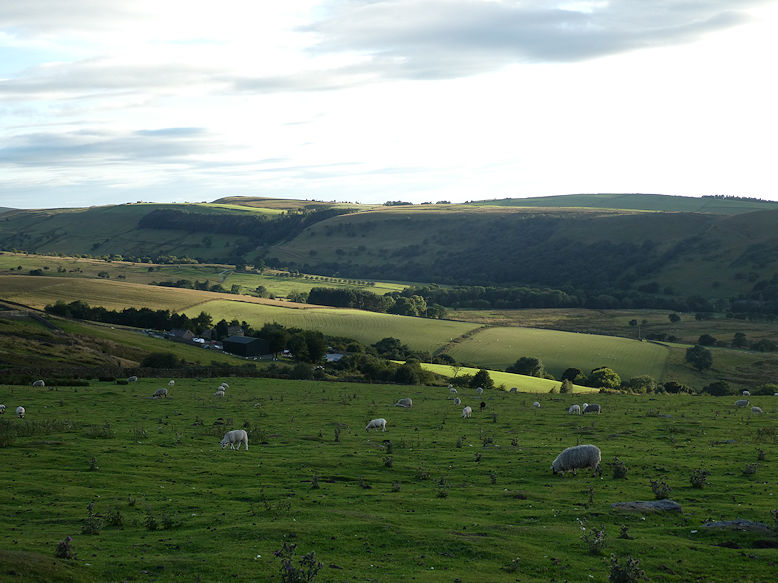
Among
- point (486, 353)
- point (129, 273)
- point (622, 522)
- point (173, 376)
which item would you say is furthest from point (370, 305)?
point (622, 522)

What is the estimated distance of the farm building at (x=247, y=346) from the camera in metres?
93.9

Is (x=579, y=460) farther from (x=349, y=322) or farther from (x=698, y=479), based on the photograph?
(x=349, y=322)

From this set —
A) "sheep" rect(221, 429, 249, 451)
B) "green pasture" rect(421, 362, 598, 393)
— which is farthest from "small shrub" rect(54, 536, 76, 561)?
"green pasture" rect(421, 362, 598, 393)

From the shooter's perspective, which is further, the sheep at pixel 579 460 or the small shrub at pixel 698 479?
the sheep at pixel 579 460

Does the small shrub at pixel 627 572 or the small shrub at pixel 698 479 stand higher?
the small shrub at pixel 627 572

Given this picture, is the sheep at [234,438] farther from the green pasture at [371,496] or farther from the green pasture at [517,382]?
the green pasture at [517,382]

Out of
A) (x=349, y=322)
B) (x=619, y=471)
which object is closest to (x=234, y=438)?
(x=619, y=471)

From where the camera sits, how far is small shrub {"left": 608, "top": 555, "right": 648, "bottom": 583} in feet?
46.0

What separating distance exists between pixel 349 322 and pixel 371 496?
10501 cm

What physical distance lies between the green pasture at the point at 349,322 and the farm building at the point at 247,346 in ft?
64.8

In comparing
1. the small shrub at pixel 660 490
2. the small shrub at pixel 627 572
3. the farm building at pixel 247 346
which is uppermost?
the small shrub at pixel 627 572

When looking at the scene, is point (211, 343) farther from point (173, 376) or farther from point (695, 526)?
point (695, 526)

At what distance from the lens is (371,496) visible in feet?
70.6

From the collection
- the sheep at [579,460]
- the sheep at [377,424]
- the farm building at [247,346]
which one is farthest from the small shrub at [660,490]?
the farm building at [247,346]
